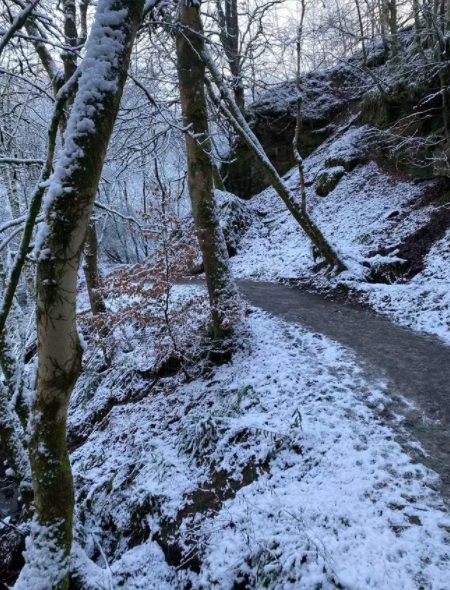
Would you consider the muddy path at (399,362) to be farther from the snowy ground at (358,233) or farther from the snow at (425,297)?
the snowy ground at (358,233)

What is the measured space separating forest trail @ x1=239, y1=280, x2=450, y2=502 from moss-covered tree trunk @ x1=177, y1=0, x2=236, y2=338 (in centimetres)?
187

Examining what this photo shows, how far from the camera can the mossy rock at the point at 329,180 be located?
44.0 feet

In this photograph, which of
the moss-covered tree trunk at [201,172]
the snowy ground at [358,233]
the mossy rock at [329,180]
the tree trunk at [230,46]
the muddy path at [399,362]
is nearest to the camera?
the muddy path at [399,362]

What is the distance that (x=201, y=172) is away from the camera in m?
5.87

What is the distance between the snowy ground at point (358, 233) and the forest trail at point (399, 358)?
21.4 inches

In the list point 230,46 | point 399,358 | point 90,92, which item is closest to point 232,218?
point 230,46

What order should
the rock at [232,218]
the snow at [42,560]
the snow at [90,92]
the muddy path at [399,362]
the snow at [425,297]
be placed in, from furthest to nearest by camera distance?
the rock at [232,218] → the snow at [425,297] → the muddy path at [399,362] → the snow at [42,560] → the snow at [90,92]

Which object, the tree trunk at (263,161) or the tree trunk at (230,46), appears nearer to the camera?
the tree trunk at (263,161)

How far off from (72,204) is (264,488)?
3187 millimetres

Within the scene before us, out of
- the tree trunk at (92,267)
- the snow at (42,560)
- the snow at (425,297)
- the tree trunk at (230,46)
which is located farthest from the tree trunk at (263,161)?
the snow at (42,560)

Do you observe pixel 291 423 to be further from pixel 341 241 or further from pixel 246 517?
pixel 341 241

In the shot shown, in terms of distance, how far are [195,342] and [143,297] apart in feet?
3.90

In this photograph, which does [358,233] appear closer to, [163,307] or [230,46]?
[230,46]

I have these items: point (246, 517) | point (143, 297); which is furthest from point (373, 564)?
point (143, 297)
